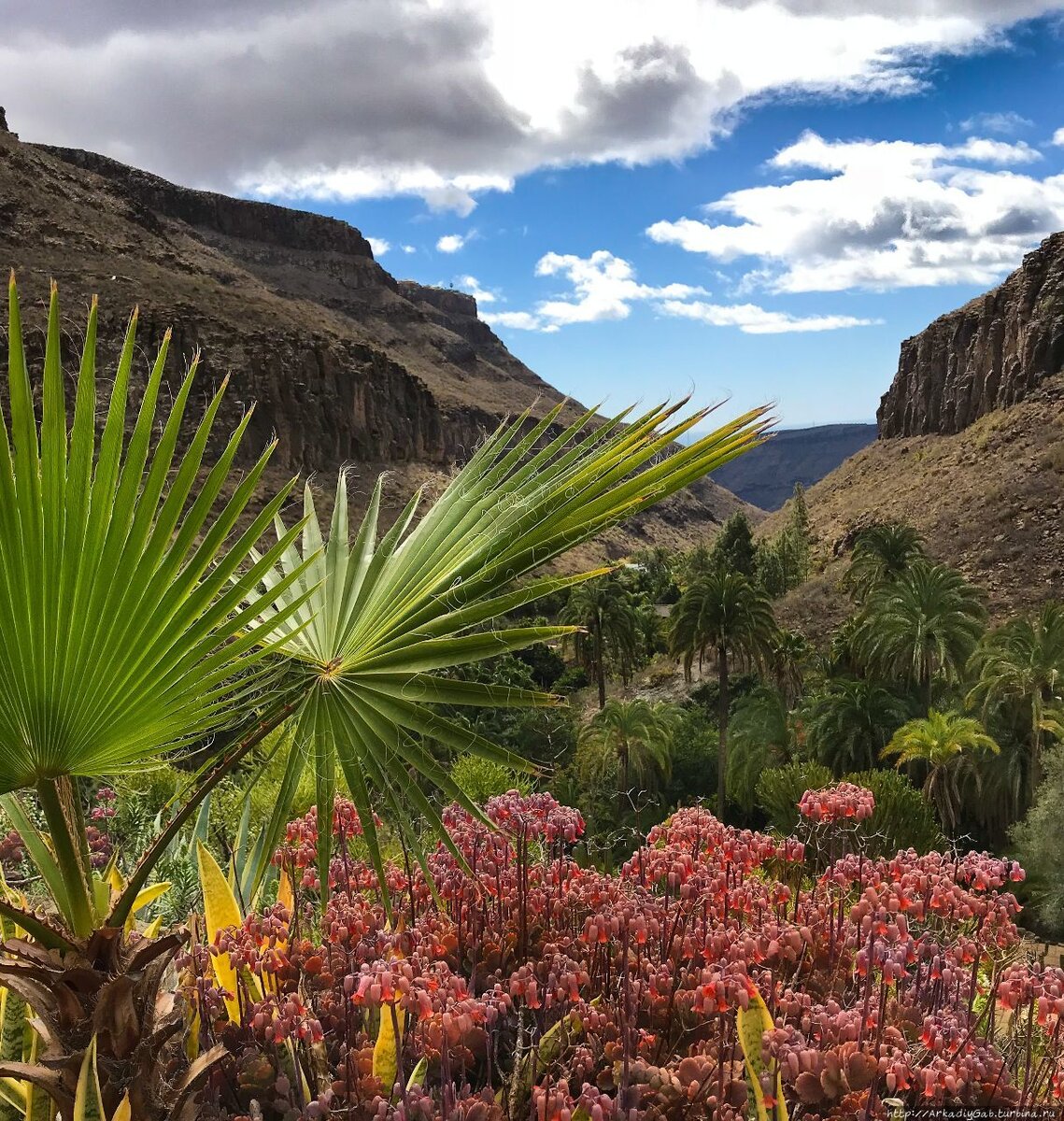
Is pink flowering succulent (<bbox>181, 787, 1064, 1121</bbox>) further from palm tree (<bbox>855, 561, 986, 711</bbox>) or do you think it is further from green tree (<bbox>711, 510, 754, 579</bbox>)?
green tree (<bbox>711, 510, 754, 579</bbox>)

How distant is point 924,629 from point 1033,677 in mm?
4777

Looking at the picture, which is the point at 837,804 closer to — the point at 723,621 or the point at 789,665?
the point at 723,621

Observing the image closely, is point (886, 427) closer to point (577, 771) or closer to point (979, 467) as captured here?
point (979, 467)

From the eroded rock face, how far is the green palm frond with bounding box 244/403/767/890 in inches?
3445

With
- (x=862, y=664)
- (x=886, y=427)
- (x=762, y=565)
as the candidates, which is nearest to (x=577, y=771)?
(x=862, y=664)

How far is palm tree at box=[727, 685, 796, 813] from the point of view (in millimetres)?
32094

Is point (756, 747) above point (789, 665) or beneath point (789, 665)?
beneath

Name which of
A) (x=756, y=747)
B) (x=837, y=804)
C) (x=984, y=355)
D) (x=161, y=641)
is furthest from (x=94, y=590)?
(x=984, y=355)

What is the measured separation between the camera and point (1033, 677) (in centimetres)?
2644

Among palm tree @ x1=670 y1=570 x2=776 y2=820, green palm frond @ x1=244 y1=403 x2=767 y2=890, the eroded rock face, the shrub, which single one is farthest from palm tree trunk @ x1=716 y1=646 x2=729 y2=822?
the eroded rock face

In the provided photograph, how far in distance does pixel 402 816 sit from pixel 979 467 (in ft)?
233

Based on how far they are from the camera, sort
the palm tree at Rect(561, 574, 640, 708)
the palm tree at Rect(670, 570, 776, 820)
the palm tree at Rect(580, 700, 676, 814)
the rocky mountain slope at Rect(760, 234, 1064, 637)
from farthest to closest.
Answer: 1. the rocky mountain slope at Rect(760, 234, 1064, 637)
2. the palm tree at Rect(561, 574, 640, 708)
3. the palm tree at Rect(670, 570, 776, 820)
4. the palm tree at Rect(580, 700, 676, 814)

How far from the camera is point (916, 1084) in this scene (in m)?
2.18

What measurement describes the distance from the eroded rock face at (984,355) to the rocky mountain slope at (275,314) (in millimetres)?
32904
